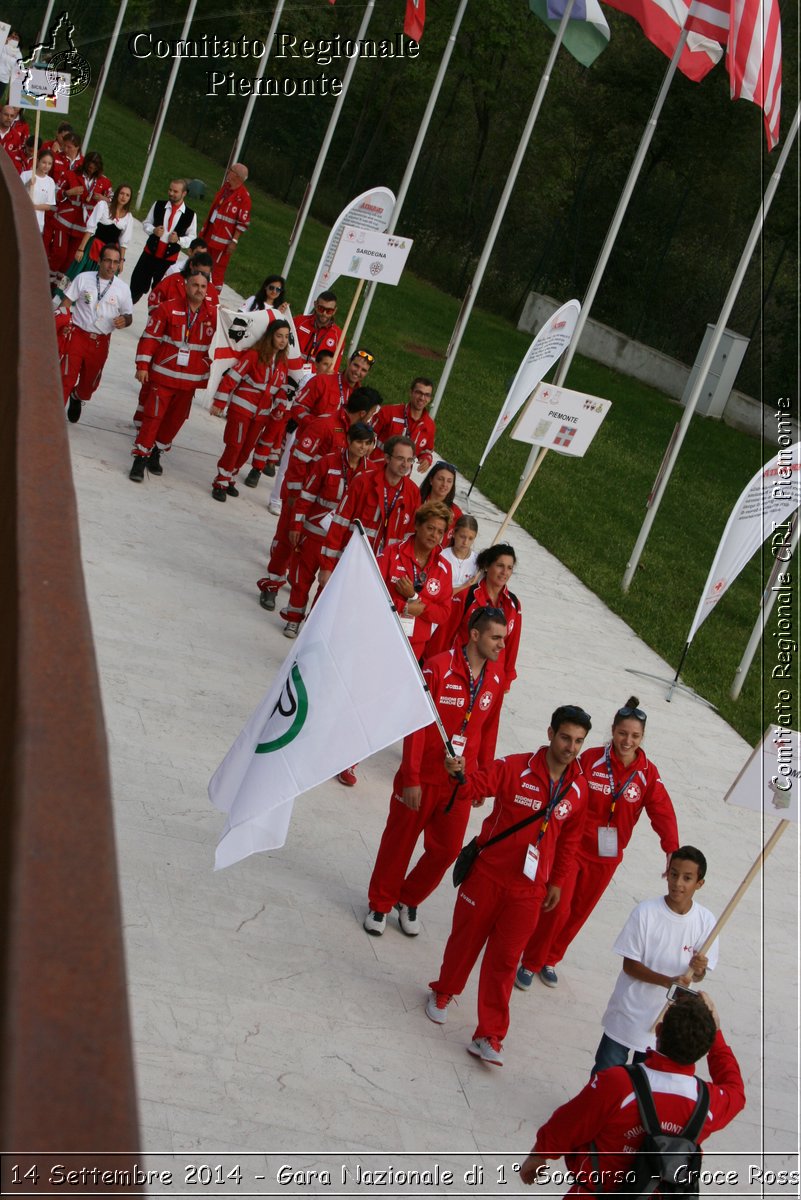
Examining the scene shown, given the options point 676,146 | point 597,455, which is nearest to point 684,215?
point 676,146

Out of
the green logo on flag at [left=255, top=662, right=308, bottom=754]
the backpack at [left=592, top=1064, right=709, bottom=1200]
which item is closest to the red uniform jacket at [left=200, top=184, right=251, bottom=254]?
the green logo on flag at [left=255, top=662, right=308, bottom=754]

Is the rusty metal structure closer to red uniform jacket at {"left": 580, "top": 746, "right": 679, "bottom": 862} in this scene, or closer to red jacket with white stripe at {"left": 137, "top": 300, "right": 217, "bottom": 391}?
red uniform jacket at {"left": 580, "top": 746, "right": 679, "bottom": 862}

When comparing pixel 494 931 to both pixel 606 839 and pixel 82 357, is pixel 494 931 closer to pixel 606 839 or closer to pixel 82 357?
pixel 606 839

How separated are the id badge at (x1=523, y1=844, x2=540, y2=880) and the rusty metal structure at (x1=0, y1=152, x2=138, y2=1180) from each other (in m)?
4.65

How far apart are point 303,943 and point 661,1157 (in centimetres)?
324

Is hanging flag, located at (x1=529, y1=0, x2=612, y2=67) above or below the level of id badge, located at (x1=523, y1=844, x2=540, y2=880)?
above

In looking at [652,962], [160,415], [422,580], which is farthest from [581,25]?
[652,962]

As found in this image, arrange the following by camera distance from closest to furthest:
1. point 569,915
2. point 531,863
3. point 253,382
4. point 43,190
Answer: point 531,863 < point 569,915 < point 253,382 < point 43,190

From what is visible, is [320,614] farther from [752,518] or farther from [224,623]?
[752,518]

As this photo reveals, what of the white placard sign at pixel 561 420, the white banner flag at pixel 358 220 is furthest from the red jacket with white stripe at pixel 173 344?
the white banner flag at pixel 358 220

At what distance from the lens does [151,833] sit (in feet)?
27.3

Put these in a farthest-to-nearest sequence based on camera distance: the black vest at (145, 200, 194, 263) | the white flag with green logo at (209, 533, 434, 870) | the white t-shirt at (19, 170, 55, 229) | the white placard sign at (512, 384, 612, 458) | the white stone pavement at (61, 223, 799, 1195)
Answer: the black vest at (145, 200, 194, 263)
the white t-shirt at (19, 170, 55, 229)
the white placard sign at (512, 384, 612, 458)
the white flag with green logo at (209, 533, 434, 870)
the white stone pavement at (61, 223, 799, 1195)

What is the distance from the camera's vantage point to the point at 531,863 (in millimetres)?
7387

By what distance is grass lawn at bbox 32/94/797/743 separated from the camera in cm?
1836
